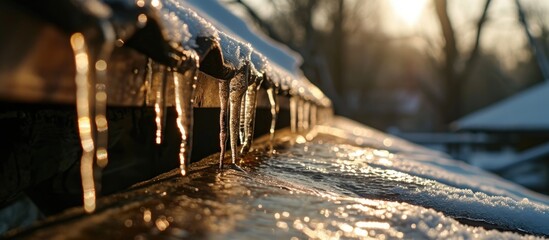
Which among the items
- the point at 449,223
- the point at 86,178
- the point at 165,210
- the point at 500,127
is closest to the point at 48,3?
the point at 86,178

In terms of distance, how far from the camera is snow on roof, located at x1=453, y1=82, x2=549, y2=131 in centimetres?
1404

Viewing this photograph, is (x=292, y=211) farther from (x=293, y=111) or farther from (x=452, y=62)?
(x=452, y=62)

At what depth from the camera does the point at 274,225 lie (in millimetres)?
1253

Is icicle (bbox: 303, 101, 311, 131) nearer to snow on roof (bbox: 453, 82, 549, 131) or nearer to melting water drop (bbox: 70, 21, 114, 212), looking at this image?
melting water drop (bbox: 70, 21, 114, 212)

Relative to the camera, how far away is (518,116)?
14.6 metres

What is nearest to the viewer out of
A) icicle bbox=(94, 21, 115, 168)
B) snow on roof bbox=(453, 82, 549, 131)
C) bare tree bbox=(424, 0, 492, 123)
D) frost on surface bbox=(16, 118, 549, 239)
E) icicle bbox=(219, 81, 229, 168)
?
icicle bbox=(94, 21, 115, 168)

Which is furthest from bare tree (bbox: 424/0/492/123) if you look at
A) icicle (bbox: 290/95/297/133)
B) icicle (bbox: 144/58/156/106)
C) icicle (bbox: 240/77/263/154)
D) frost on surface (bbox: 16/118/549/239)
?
icicle (bbox: 144/58/156/106)

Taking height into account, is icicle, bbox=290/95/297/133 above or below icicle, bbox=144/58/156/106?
below

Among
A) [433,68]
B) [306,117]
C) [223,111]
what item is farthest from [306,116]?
[433,68]

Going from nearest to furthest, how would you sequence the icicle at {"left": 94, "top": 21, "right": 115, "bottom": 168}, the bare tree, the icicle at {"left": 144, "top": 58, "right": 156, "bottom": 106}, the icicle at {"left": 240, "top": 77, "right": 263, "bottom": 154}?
the icicle at {"left": 94, "top": 21, "right": 115, "bottom": 168} < the icicle at {"left": 144, "top": 58, "right": 156, "bottom": 106} < the icicle at {"left": 240, "top": 77, "right": 263, "bottom": 154} < the bare tree

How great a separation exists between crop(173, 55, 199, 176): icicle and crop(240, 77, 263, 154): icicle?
820mm

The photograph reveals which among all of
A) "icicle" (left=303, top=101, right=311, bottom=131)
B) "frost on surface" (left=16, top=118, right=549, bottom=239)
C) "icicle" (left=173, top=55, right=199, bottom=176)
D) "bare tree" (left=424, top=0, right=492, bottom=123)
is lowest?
"frost on surface" (left=16, top=118, right=549, bottom=239)

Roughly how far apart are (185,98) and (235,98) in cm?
68

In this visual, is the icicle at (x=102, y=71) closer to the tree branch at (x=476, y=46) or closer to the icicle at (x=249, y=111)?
the icicle at (x=249, y=111)
